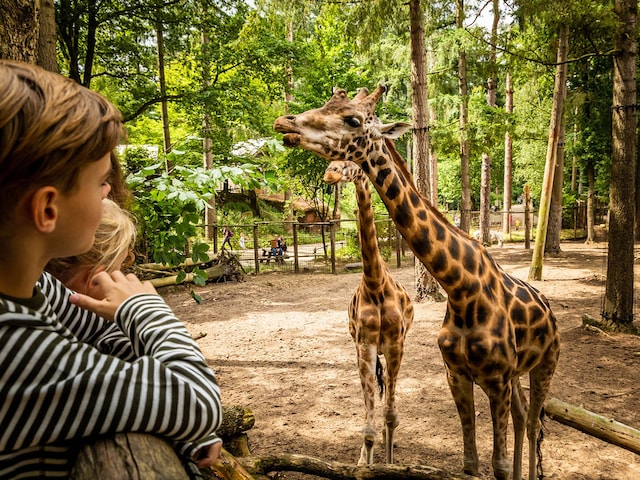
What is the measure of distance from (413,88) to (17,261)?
356 inches

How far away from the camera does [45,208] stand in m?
0.82

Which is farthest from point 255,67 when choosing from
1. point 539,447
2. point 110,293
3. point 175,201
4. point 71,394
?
point 71,394

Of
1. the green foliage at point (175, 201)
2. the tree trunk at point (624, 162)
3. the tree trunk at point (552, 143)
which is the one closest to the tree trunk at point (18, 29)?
the green foliage at point (175, 201)

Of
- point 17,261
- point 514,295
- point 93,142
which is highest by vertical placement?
point 93,142

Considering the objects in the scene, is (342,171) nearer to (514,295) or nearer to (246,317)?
(514,295)

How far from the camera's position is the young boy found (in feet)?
2.51

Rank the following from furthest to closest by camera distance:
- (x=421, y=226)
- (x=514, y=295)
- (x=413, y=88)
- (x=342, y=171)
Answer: (x=413, y=88), (x=342, y=171), (x=514, y=295), (x=421, y=226)

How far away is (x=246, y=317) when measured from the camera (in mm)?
9078

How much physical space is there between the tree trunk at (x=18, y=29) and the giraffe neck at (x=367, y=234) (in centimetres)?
200

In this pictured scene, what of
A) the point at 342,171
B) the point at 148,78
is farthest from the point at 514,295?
the point at 148,78

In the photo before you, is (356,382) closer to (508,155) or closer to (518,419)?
(518,419)

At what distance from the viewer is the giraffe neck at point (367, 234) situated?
3.20 m

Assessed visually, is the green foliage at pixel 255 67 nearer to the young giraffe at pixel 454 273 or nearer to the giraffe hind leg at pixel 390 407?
the young giraffe at pixel 454 273

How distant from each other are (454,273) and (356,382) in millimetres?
3313
